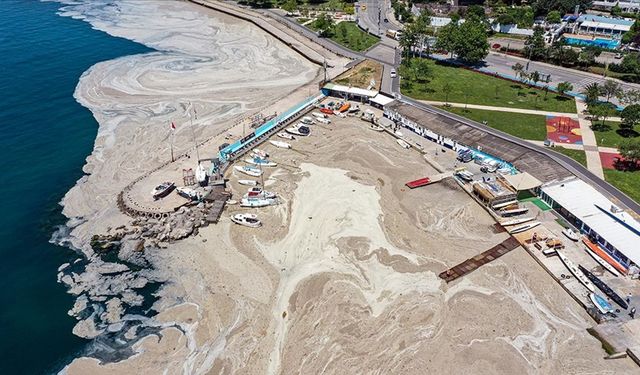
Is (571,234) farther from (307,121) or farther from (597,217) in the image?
(307,121)

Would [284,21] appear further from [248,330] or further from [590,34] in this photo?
[248,330]

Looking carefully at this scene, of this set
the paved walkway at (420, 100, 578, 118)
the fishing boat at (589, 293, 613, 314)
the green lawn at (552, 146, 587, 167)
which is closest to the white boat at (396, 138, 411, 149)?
the paved walkway at (420, 100, 578, 118)

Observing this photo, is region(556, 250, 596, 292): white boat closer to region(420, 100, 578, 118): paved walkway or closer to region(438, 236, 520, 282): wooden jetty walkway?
region(438, 236, 520, 282): wooden jetty walkway

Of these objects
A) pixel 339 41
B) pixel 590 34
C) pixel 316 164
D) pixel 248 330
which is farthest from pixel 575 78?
pixel 248 330

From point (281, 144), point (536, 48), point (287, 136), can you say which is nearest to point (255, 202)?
point (281, 144)

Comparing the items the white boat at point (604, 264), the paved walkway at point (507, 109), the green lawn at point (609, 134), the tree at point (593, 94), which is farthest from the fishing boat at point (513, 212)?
the tree at point (593, 94)

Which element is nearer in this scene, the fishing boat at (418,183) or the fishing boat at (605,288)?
the fishing boat at (605,288)

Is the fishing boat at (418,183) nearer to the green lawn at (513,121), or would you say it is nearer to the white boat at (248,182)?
the green lawn at (513,121)
